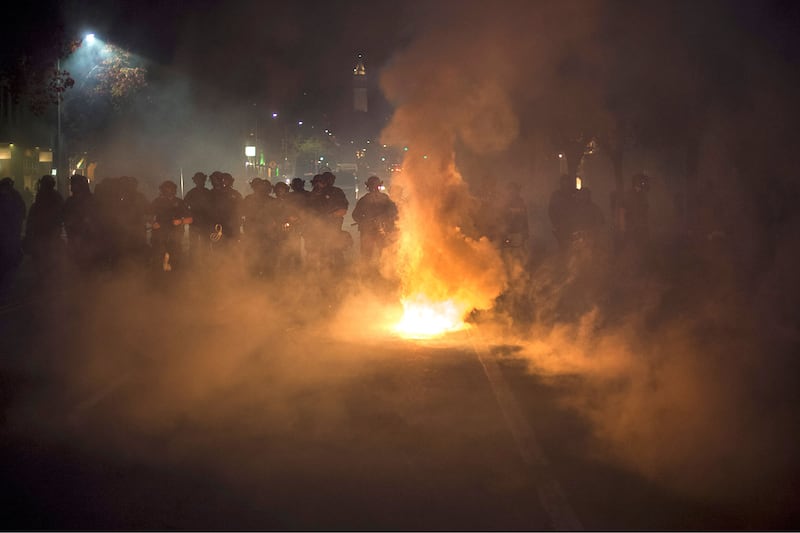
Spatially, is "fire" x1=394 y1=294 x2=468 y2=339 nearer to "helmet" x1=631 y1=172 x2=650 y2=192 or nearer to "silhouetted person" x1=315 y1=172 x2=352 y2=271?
"silhouetted person" x1=315 y1=172 x2=352 y2=271

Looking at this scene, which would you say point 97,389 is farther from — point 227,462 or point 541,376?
point 541,376

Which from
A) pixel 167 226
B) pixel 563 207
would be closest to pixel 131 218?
pixel 167 226

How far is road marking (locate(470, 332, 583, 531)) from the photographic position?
4.41m

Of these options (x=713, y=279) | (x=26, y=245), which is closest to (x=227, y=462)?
(x=26, y=245)

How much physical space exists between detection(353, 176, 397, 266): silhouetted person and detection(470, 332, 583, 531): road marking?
496 centimetres

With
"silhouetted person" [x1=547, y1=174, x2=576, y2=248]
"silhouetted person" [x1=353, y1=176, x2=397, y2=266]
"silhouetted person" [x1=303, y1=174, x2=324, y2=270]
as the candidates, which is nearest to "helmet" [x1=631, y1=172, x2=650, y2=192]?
"silhouetted person" [x1=547, y1=174, x2=576, y2=248]

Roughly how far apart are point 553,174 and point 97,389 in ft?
68.3

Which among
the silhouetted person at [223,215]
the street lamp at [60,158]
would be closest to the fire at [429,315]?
the silhouetted person at [223,215]

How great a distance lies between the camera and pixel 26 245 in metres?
14.9

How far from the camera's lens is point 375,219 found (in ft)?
43.4

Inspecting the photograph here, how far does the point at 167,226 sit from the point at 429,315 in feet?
15.8

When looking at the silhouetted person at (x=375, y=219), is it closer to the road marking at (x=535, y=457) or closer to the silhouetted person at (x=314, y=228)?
the silhouetted person at (x=314, y=228)

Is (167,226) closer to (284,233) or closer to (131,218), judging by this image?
(131,218)

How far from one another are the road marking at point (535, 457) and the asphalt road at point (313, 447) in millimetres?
16
